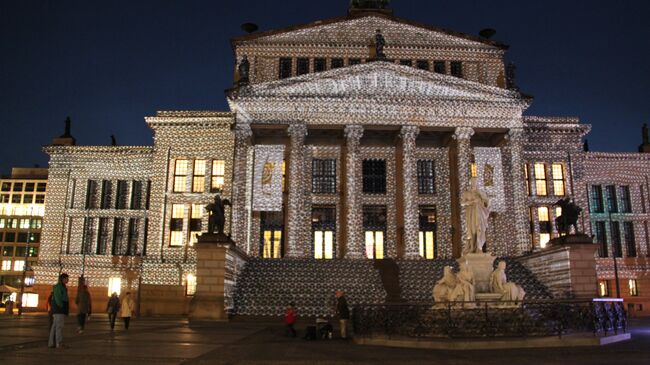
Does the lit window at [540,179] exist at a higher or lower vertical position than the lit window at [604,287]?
higher

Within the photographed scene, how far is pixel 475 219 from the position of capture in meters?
20.5

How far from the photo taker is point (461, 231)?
42.2m

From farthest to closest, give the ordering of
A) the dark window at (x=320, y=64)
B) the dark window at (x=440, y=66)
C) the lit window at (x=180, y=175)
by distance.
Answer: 1. the lit window at (x=180, y=175)
2. the dark window at (x=440, y=66)
3. the dark window at (x=320, y=64)

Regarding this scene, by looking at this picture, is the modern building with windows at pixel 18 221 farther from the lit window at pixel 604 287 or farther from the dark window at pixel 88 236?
the lit window at pixel 604 287

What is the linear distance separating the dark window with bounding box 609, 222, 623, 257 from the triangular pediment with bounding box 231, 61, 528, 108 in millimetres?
15988

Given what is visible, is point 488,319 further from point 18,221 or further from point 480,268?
point 18,221

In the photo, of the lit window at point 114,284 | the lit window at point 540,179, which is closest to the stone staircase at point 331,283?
the lit window at point 540,179

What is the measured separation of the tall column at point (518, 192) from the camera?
134 feet

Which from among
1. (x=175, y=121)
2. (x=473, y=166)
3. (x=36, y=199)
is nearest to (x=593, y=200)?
(x=473, y=166)

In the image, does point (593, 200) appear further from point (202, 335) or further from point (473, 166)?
point (202, 335)

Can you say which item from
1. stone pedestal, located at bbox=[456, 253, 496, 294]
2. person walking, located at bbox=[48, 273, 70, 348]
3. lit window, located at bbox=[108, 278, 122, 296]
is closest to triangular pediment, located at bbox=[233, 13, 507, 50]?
lit window, located at bbox=[108, 278, 122, 296]

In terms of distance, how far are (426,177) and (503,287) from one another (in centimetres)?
2798

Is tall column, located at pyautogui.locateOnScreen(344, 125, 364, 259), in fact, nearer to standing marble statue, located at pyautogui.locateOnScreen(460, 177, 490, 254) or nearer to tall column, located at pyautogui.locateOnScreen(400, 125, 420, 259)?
tall column, located at pyautogui.locateOnScreen(400, 125, 420, 259)

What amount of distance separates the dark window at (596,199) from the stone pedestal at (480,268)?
34.5 m
